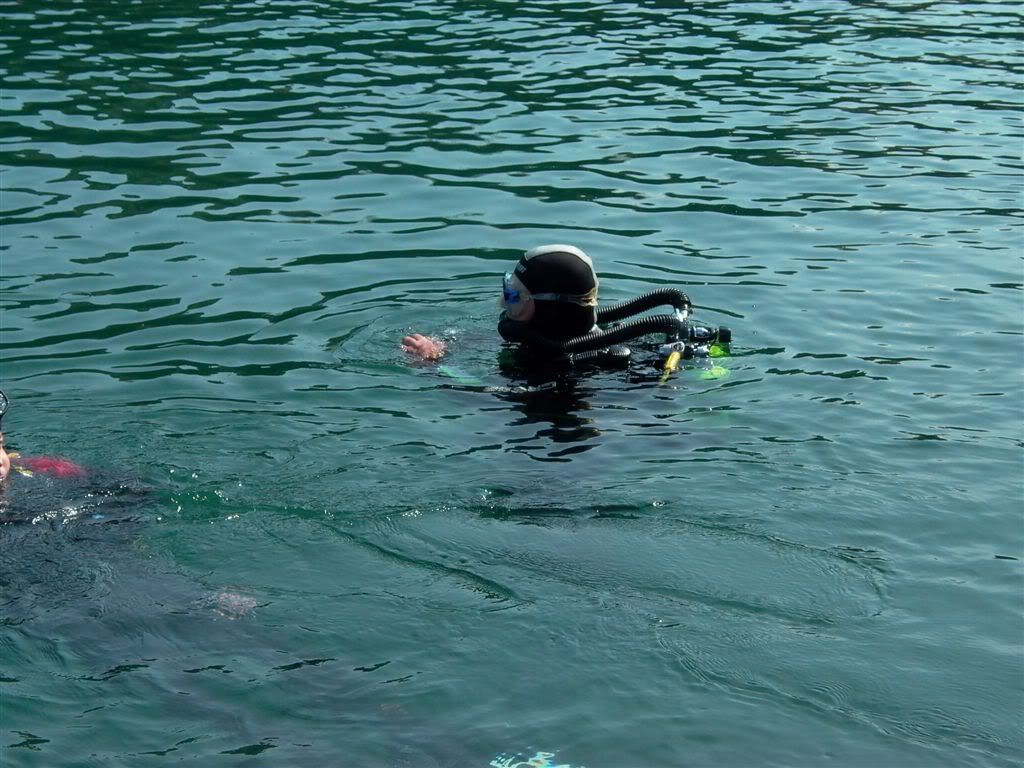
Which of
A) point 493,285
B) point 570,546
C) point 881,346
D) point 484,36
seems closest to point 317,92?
point 484,36

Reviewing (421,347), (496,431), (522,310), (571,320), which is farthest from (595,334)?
(421,347)

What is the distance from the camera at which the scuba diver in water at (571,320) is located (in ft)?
27.8

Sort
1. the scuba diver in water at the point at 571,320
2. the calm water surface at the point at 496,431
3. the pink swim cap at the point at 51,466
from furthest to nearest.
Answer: the scuba diver in water at the point at 571,320 → the pink swim cap at the point at 51,466 → the calm water surface at the point at 496,431

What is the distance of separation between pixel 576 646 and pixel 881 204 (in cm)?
798

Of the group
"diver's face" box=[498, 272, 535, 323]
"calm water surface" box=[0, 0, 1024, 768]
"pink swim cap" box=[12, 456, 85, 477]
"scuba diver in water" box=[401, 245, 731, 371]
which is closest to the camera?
"calm water surface" box=[0, 0, 1024, 768]

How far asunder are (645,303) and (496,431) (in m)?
1.51

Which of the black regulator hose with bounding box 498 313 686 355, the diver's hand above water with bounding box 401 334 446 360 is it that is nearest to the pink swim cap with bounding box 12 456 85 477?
the diver's hand above water with bounding box 401 334 446 360

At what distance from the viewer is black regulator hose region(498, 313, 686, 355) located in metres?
8.37

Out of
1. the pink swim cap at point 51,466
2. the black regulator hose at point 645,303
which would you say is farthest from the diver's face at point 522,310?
the pink swim cap at point 51,466

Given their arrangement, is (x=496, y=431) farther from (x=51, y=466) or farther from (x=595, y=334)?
(x=51, y=466)

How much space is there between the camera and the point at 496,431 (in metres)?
8.02

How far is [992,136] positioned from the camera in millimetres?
14469

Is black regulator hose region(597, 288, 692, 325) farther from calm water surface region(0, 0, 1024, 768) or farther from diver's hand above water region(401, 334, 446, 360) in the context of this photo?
diver's hand above water region(401, 334, 446, 360)

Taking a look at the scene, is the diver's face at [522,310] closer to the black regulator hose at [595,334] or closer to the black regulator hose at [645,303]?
the black regulator hose at [595,334]
